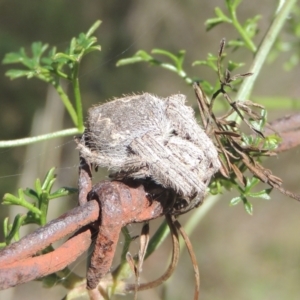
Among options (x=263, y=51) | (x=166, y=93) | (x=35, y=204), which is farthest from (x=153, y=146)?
(x=166, y=93)

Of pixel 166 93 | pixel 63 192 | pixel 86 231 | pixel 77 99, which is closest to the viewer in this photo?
pixel 86 231

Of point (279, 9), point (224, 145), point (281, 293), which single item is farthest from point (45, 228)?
point (281, 293)

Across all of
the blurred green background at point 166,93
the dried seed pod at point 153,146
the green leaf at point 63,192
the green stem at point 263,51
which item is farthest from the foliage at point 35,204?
the blurred green background at point 166,93

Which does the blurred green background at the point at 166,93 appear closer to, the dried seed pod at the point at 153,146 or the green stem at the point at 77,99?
the green stem at the point at 77,99

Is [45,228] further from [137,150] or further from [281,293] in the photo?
[281,293]

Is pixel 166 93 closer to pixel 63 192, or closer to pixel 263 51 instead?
pixel 263 51

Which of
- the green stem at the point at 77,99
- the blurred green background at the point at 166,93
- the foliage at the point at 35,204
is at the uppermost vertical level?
the green stem at the point at 77,99
